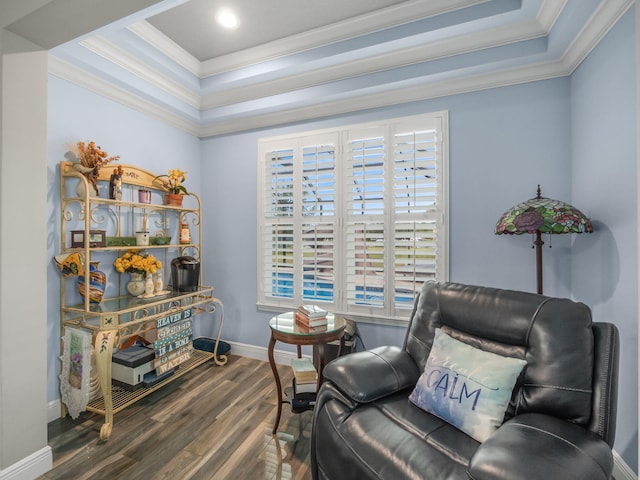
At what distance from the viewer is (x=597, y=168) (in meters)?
1.86

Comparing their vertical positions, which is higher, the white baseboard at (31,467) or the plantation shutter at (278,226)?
the plantation shutter at (278,226)

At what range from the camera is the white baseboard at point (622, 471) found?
153 cm

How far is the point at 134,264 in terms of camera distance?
2.55m

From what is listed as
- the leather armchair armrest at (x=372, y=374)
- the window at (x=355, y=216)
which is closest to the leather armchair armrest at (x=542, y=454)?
the leather armchair armrest at (x=372, y=374)

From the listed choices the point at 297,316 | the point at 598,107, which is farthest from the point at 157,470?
the point at 598,107

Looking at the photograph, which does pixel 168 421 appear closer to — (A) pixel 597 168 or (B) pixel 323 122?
(B) pixel 323 122

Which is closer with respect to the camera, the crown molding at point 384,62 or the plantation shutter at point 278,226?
the crown molding at point 384,62

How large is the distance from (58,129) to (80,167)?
341 mm

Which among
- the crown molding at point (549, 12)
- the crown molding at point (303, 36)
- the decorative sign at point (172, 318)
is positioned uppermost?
the crown molding at point (303, 36)

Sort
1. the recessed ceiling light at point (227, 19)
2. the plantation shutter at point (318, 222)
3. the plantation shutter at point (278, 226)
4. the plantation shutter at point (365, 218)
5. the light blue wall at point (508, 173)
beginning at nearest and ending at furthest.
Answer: the light blue wall at point (508, 173) → the recessed ceiling light at point (227, 19) → the plantation shutter at point (365, 218) → the plantation shutter at point (318, 222) → the plantation shutter at point (278, 226)

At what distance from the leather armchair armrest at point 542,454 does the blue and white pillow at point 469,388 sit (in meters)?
0.11

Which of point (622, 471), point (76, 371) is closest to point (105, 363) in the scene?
point (76, 371)

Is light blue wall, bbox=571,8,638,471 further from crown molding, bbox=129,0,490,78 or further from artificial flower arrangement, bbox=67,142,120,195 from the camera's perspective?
artificial flower arrangement, bbox=67,142,120,195

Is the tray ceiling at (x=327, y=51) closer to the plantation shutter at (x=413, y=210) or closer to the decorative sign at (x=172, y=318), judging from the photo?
the plantation shutter at (x=413, y=210)
